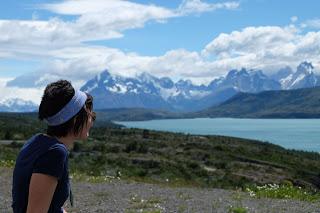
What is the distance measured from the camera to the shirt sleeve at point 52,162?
14.3 ft

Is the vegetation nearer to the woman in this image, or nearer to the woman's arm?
the woman

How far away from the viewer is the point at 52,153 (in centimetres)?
445

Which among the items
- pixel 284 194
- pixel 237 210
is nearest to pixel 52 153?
pixel 237 210

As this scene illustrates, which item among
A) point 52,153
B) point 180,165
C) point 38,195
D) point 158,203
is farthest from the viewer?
point 180,165

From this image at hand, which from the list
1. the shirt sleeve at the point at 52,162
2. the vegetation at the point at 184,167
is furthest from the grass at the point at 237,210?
the shirt sleeve at the point at 52,162

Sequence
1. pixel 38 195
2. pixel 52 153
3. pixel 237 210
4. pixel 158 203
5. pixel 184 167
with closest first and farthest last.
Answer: pixel 38 195 < pixel 52 153 < pixel 237 210 < pixel 158 203 < pixel 184 167

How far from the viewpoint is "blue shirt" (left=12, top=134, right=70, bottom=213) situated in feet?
14.4

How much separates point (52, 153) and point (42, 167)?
14 cm

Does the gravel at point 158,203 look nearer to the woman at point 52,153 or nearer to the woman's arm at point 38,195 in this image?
the woman at point 52,153

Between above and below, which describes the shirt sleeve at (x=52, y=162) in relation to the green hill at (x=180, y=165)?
above

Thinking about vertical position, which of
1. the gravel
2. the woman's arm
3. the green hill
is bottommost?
the green hill

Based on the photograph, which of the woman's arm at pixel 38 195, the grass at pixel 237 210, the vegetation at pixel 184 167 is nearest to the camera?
the woman's arm at pixel 38 195

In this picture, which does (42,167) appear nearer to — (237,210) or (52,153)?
(52,153)

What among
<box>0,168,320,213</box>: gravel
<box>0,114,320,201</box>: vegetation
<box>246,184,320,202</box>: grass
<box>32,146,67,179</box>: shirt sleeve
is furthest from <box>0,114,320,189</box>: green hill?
<box>32,146,67,179</box>: shirt sleeve
